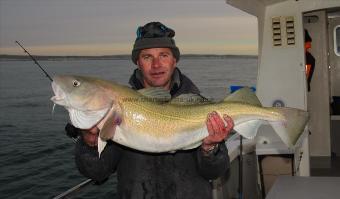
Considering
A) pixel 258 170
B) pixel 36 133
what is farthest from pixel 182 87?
pixel 36 133

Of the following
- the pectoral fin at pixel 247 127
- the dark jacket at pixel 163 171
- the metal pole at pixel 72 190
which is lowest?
the metal pole at pixel 72 190

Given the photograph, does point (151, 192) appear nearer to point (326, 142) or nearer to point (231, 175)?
point (231, 175)

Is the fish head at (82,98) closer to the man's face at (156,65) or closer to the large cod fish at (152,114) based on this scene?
the large cod fish at (152,114)

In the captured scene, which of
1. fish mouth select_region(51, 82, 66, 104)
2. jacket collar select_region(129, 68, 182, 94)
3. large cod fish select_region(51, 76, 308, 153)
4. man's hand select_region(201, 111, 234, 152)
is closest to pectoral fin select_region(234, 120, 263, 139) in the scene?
large cod fish select_region(51, 76, 308, 153)

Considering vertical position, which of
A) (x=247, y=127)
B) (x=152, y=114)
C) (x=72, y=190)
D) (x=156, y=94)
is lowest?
(x=72, y=190)

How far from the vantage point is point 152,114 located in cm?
330

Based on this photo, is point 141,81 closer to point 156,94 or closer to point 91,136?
→ point 156,94

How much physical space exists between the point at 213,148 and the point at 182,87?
0.64 m

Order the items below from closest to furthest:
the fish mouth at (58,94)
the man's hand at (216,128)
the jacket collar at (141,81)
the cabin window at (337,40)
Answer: the fish mouth at (58,94), the man's hand at (216,128), the jacket collar at (141,81), the cabin window at (337,40)

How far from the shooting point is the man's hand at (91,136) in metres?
3.29

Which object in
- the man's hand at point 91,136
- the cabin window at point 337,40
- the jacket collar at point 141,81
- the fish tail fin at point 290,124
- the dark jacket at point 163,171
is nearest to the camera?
the man's hand at point 91,136

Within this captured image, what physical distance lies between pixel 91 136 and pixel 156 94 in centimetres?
64

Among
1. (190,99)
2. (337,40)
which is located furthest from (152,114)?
(337,40)

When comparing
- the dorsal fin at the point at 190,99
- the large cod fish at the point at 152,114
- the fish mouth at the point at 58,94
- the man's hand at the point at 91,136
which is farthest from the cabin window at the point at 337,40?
the fish mouth at the point at 58,94
